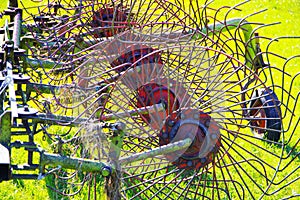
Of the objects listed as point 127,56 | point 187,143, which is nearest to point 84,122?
point 187,143

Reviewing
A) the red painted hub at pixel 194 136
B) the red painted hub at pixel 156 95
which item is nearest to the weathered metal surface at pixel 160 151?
the red painted hub at pixel 194 136

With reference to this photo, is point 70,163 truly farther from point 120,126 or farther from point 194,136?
point 194,136

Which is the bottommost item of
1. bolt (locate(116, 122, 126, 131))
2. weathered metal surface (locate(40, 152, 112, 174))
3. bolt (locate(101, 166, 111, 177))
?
bolt (locate(101, 166, 111, 177))

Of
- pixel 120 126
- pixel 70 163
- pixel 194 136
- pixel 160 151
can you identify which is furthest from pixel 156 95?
pixel 70 163

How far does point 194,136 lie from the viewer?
282 cm

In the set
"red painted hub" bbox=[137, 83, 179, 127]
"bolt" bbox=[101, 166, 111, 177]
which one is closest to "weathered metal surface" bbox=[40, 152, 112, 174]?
"bolt" bbox=[101, 166, 111, 177]

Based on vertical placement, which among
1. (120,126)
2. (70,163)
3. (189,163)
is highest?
(120,126)

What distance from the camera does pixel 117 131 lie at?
2.47 m

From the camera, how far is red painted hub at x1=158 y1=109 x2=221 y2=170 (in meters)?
2.82

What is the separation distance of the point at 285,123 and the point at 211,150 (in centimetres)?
262

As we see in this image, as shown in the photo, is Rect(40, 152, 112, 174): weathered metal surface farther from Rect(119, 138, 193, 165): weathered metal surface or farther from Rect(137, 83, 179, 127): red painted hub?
Rect(137, 83, 179, 127): red painted hub

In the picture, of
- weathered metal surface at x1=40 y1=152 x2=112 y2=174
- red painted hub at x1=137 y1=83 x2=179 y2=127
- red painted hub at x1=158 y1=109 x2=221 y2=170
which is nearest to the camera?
weathered metal surface at x1=40 y1=152 x2=112 y2=174

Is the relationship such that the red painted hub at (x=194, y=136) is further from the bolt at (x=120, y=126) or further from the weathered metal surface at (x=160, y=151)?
the bolt at (x=120, y=126)

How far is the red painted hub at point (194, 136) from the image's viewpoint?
282 cm
